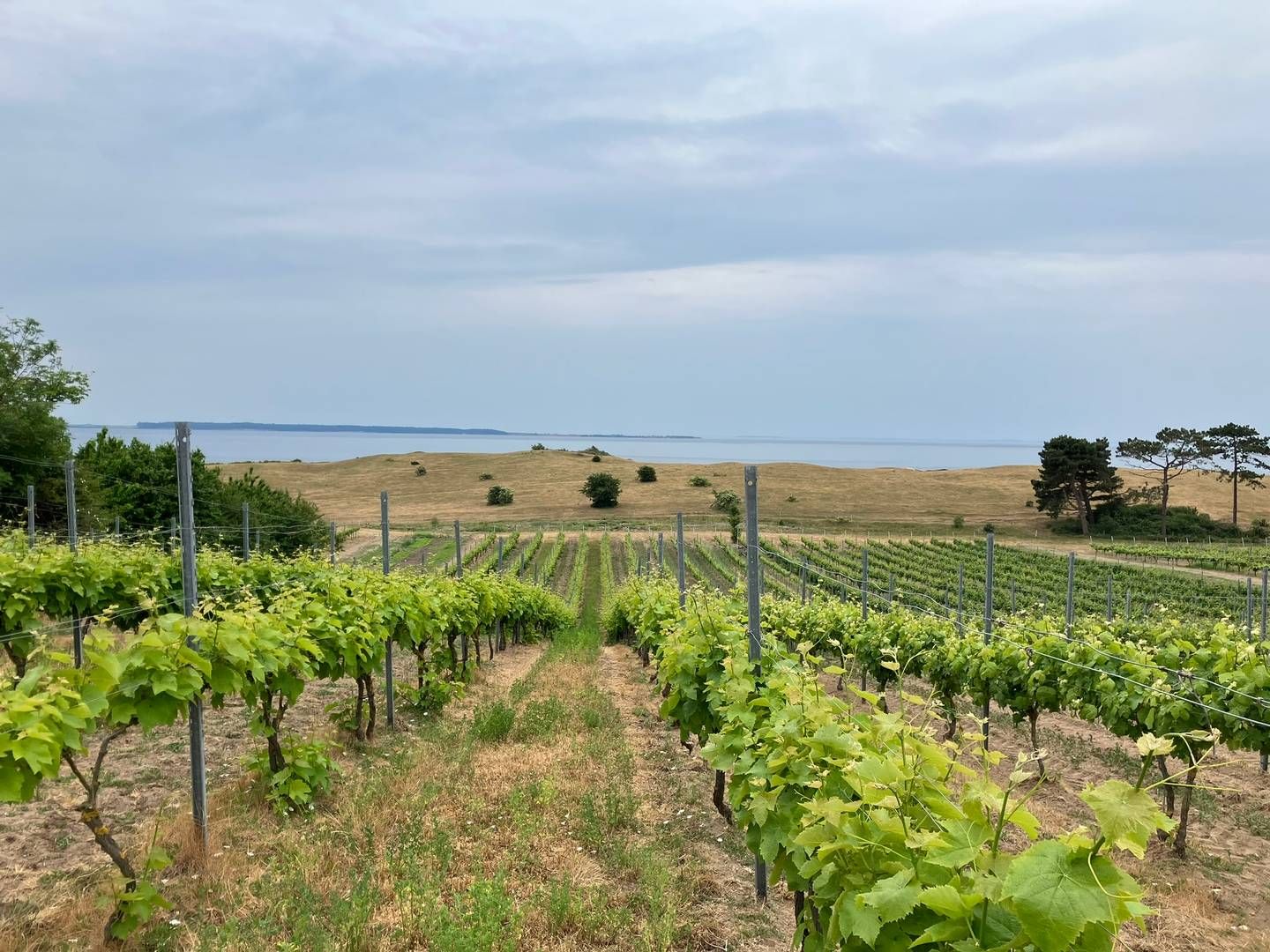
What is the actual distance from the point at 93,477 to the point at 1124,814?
35.8 m

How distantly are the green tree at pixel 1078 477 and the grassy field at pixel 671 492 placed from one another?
2438mm

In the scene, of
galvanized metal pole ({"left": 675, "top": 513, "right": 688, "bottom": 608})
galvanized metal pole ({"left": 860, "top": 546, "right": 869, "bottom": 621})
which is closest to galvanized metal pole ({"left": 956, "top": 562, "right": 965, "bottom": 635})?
galvanized metal pole ({"left": 860, "top": 546, "right": 869, "bottom": 621})

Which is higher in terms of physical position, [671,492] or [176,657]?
[176,657]

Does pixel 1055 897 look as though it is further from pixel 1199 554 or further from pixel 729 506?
pixel 729 506

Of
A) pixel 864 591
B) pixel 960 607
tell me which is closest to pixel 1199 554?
pixel 960 607

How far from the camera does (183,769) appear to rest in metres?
6.84

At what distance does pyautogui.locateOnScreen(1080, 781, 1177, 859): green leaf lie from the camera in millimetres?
1602

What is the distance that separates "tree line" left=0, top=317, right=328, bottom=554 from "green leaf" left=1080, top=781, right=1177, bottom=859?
29.0 metres

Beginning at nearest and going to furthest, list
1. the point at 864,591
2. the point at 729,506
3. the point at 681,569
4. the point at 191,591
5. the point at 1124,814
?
the point at 1124,814 < the point at 191,591 < the point at 681,569 < the point at 864,591 < the point at 729,506

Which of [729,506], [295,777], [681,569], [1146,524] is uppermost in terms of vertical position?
[681,569]

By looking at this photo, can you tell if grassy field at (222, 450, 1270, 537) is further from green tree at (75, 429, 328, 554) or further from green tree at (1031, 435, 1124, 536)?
green tree at (75, 429, 328, 554)

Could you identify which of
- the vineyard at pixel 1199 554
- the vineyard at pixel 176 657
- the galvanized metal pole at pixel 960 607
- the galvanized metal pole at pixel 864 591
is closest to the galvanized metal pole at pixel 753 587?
the vineyard at pixel 176 657

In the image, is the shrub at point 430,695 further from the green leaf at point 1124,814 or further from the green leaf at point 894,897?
the green leaf at point 1124,814

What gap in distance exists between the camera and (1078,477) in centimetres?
5997
